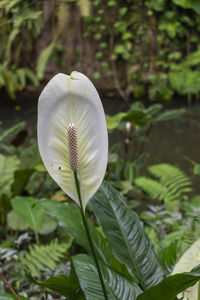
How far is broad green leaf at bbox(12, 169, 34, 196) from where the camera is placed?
1833 mm

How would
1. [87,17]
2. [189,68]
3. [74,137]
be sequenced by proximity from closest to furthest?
[74,137]
[189,68]
[87,17]

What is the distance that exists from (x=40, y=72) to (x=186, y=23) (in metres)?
2.06

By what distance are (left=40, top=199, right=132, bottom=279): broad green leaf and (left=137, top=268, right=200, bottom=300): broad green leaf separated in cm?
21

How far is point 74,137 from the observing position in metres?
0.59

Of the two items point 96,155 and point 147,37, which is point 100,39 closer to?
point 147,37

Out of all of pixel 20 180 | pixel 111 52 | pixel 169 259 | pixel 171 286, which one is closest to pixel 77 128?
pixel 171 286

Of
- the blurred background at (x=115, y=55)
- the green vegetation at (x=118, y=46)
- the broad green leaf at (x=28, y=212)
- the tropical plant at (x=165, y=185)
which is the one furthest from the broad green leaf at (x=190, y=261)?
the green vegetation at (x=118, y=46)

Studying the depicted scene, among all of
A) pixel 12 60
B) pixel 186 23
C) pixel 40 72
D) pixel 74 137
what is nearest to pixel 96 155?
pixel 74 137

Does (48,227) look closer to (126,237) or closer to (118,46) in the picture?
(126,237)

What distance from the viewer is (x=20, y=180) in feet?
6.21

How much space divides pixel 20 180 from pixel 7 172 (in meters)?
0.16

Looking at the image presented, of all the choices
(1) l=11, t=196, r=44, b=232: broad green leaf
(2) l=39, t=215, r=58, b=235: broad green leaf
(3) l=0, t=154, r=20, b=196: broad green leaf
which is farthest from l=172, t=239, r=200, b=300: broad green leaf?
(3) l=0, t=154, r=20, b=196: broad green leaf

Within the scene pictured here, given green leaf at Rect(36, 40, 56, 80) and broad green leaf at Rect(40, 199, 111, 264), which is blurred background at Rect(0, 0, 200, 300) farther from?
broad green leaf at Rect(40, 199, 111, 264)

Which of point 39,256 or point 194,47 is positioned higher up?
point 39,256
